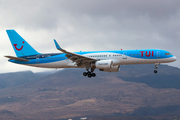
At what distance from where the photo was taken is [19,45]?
67.6 m

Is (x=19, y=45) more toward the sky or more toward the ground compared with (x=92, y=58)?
more toward the sky

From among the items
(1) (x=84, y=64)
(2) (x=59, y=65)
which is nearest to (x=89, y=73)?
(1) (x=84, y=64)

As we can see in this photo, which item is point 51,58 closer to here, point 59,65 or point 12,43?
point 59,65

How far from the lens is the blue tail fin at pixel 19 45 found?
219ft

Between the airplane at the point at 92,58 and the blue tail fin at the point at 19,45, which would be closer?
the airplane at the point at 92,58

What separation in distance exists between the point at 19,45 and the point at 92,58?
2184cm

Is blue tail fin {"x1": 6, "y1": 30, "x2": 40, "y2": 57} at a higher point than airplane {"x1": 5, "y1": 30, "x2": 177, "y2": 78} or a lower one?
higher

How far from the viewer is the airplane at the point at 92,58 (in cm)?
5888

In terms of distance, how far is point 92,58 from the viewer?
5950 cm

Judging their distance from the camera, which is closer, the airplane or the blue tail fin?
the airplane

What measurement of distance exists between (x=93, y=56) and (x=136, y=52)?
10.6 meters

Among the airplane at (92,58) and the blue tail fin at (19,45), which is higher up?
the blue tail fin at (19,45)

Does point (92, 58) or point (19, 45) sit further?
point (19, 45)

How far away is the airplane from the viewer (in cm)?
5888
